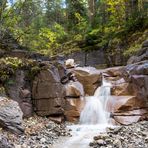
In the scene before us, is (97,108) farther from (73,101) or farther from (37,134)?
(37,134)

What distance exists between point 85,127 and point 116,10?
44.2ft

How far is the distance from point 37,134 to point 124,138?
103 inches

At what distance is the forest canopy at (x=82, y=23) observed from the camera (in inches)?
783

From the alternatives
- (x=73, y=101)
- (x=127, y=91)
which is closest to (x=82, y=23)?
(x=127, y=91)

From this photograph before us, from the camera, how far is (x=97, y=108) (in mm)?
12148

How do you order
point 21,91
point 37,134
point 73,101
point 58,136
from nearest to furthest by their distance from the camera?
point 37,134, point 58,136, point 21,91, point 73,101

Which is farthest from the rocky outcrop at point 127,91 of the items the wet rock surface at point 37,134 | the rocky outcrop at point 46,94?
the wet rock surface at point 37,134

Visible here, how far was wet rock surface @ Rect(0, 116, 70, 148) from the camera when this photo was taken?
8344 millimetres

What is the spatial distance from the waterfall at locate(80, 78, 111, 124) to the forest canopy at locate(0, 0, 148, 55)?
4.55m

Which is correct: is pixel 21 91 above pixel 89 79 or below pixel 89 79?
below

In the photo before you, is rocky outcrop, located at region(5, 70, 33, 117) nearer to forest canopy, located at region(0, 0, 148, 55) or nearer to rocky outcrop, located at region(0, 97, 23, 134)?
rocky outcrop, located at region(0, 97, 23, 134)

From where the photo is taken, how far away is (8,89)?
1086 centimetres

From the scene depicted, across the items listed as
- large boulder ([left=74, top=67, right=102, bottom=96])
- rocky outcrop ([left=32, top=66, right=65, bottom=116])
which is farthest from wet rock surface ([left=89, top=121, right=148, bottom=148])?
large boulder ([left=74, top=67, right=102, bottom=96])

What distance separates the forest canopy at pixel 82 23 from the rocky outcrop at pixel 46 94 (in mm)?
3378
